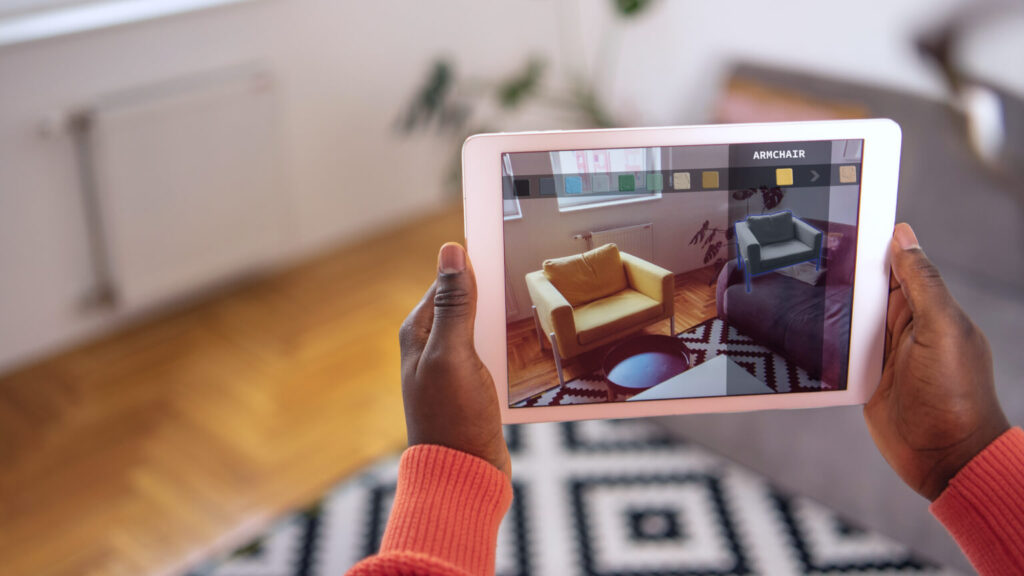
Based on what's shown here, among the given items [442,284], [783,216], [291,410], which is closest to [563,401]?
[442,284]

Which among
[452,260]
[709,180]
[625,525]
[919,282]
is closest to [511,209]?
[452,260]

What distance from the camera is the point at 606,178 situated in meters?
0.81

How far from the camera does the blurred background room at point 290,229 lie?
1670mm

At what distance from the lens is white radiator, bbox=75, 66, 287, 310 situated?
210cm

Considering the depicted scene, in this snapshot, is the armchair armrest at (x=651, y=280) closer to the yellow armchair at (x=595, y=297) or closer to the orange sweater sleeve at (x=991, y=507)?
the yellow armchair at (x=595, y=297)

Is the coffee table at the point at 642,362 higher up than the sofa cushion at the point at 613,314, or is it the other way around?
the sofa cushion at the point at 613,314

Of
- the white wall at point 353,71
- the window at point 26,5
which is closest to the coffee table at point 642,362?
the white wall at point 353,71

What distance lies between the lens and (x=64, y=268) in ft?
7.08

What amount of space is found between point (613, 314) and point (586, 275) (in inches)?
1.8

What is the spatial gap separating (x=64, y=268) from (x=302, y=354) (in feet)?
A: 2.08

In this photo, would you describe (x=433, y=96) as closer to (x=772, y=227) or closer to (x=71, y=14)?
(x=71, y=14)

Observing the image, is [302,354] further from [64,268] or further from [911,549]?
[911,549]

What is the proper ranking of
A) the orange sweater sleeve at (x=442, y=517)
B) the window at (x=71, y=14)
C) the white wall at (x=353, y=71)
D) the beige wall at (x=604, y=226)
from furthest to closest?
the white wall at (x=353, y=71) → the window at (x=71, y=14) → the beige wall at (x=604, y=226) → the orange sweater sleeve at (x=442, y=517)

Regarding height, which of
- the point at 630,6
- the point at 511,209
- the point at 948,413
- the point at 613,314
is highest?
the point at 630,6
